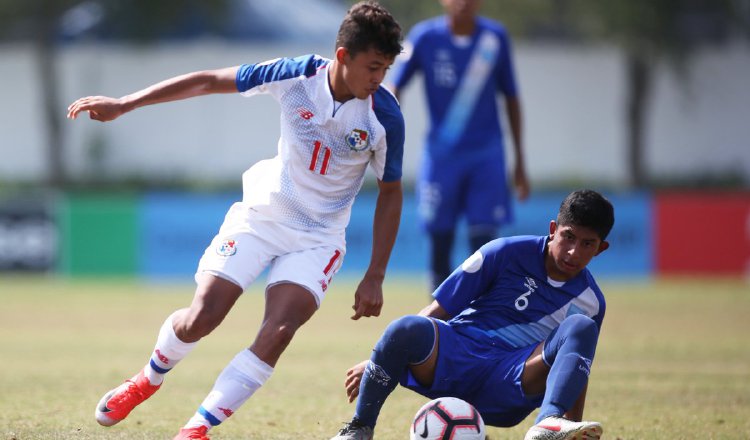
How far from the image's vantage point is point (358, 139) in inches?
233

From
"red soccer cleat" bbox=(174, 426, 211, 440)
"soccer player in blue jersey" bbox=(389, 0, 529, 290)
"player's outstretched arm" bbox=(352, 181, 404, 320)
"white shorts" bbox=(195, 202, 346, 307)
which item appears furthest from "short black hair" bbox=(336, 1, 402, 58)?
"soccer player in blue jersey" bbox=(389, 0, 529, 290)

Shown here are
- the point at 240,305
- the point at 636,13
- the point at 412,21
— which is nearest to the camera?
the point at 240,305

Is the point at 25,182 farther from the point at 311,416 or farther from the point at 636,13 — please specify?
the point at 311,416

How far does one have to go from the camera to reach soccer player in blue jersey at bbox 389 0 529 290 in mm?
9211

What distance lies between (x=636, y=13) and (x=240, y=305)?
16.3m

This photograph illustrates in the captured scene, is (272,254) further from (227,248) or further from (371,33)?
(371,33)

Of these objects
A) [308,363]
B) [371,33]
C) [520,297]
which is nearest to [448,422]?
[520,297]

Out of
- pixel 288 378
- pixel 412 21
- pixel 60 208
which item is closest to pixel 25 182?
pixel 412 21

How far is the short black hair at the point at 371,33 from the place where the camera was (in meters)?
5.67

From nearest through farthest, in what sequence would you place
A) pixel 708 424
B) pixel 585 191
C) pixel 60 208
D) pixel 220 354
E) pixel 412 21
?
pixel 585 191 < pixel 708 424 < pixel 220 354 < pixel 60 208 < pixel 412 21

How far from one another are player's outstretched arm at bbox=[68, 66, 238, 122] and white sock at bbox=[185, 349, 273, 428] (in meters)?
1.30

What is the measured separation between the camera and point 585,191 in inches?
224

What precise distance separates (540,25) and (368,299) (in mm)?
27531

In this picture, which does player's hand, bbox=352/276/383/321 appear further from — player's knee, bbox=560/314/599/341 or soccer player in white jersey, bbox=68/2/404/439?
player's knee, bbox=560/314/599/341
